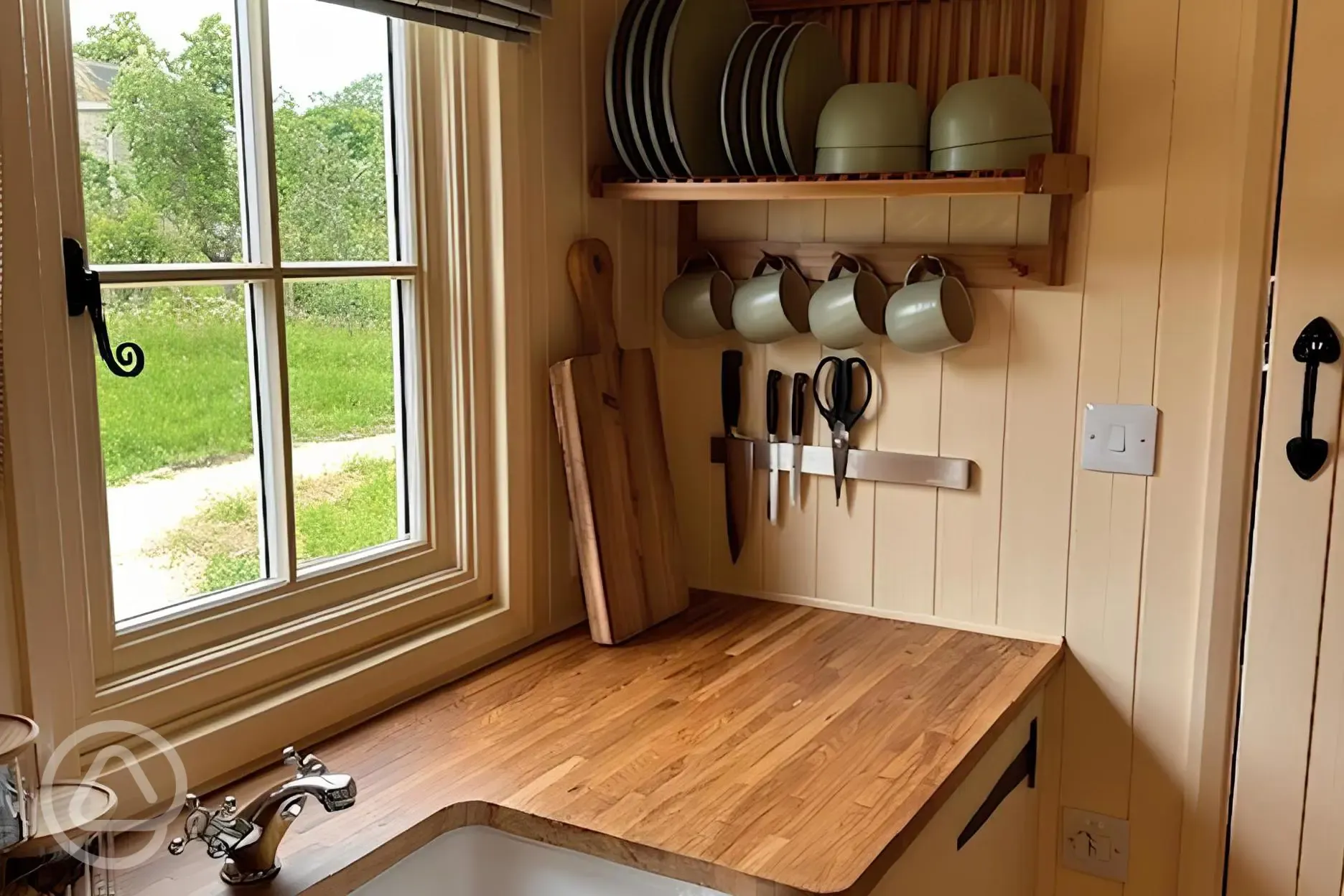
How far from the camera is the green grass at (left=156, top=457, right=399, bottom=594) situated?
1.47 m

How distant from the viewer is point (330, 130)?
1.59 m

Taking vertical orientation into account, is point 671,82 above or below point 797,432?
above

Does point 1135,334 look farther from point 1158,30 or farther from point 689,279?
point 689,279

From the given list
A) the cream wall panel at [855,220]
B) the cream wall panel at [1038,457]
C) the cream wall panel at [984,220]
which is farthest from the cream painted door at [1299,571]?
the cream wall panel at [855,220]

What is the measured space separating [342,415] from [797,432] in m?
0.81

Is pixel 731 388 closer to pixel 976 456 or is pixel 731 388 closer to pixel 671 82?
pixel 976 456

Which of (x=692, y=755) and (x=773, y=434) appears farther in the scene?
(x=773, y=434)

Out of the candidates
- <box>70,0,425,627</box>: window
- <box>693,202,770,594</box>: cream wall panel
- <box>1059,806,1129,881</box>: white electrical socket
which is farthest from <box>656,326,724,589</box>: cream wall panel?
<box>1059,806,1129,881</box>: white electrical socket

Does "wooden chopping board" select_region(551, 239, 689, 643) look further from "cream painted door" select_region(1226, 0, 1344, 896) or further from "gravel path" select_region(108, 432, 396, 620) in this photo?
"cream painted door" select_region(1226, 0, 1344, 896)

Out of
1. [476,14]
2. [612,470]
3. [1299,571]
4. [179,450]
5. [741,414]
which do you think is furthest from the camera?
[741,414]

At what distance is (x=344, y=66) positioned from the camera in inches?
63.1

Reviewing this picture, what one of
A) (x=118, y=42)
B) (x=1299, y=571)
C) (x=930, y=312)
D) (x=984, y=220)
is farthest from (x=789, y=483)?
(x=118, y=42)

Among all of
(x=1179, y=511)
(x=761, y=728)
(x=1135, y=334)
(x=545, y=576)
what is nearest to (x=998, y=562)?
(x=1179, y=511)

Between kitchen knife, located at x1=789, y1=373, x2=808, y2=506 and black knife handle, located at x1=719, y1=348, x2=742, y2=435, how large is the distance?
0.33 feet
